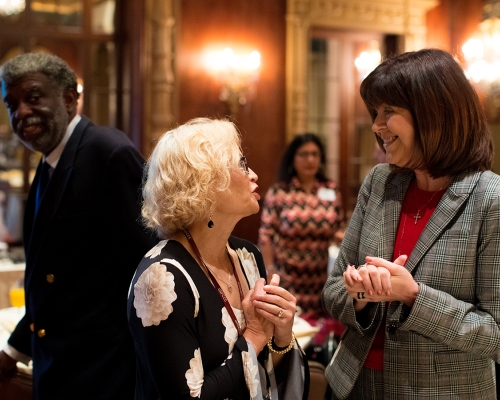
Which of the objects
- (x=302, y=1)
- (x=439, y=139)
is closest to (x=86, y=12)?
(x=302, y=1)

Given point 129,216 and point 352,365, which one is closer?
point 352,365

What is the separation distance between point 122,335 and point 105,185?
49cm

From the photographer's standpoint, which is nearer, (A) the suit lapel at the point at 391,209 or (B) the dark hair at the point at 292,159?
(A) the suit lapel at the point at 391,209

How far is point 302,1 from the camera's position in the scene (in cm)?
696

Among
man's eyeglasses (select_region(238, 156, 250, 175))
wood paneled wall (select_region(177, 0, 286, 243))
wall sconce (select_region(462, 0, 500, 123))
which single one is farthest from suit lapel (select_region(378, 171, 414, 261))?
wood paneled wall (select_region(177, 0, 286, 243))

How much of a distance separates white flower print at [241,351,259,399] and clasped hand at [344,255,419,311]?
0.31 metres

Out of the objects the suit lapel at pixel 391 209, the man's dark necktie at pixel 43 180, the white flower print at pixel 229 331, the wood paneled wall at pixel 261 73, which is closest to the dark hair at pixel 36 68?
the man's dark necktie at pixel 43 180

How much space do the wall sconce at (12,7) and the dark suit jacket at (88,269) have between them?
468 centimetres

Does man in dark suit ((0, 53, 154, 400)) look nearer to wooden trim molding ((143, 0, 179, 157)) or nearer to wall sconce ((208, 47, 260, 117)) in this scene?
wooden trim molding ((143, 0, 179, 157))

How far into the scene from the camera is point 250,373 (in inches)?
59.4

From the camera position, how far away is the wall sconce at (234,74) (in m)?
6.61

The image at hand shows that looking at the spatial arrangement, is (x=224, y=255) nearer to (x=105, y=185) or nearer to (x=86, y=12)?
(x=105, y=185)

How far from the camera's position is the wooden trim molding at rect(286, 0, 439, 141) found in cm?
699

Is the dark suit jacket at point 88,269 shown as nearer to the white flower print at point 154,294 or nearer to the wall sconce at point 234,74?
the white flower print at point 154,294
